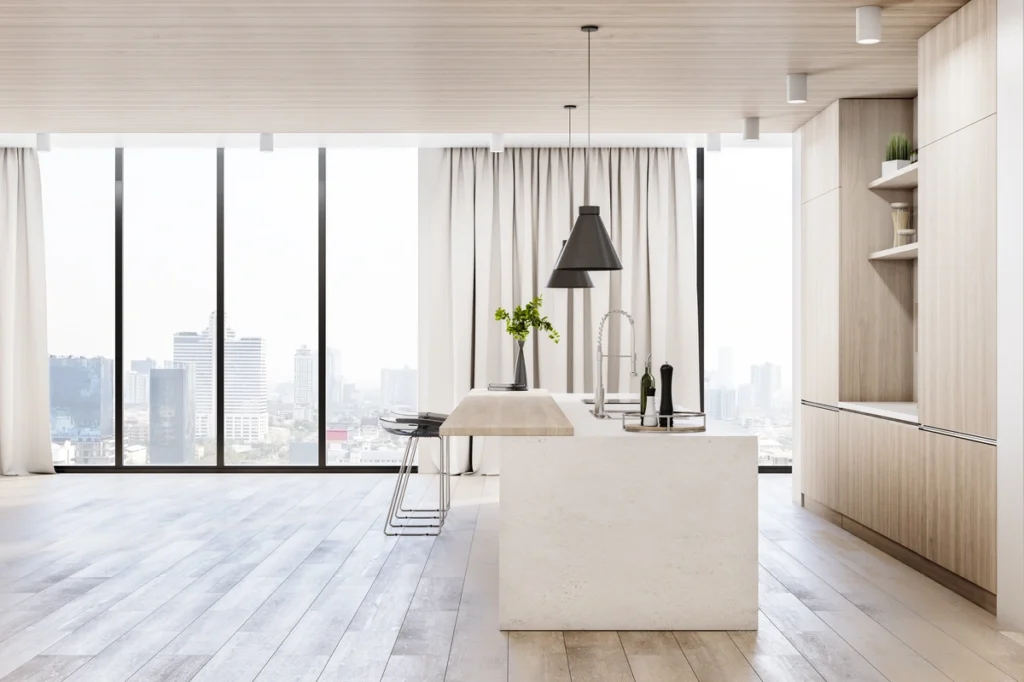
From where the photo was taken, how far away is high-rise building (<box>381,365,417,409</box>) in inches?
296

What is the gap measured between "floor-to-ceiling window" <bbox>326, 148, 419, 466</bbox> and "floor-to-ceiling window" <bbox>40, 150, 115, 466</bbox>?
6.06 feet

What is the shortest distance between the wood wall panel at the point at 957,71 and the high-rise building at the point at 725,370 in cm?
344

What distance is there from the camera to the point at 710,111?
565cm

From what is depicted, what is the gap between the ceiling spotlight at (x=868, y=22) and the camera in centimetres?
374

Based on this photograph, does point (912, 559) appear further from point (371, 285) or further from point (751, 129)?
point (371, 285)

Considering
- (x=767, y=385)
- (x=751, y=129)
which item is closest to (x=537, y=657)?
(x=751, y=129)

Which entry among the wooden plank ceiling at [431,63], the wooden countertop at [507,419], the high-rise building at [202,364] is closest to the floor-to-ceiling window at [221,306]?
the high-rise building at [202,364]

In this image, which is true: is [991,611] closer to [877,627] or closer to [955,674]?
[877,627]

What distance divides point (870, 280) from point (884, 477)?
50.2 inches

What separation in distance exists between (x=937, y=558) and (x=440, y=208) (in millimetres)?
4636

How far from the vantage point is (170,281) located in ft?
24.6

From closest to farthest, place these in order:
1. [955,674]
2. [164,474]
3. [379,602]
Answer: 1. [955,674]
2. [379,602]
3. [164,474]

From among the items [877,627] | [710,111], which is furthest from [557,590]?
[710,111]

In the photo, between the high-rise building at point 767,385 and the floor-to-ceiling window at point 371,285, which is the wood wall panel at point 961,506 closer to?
the high-rise building at point 767,385
